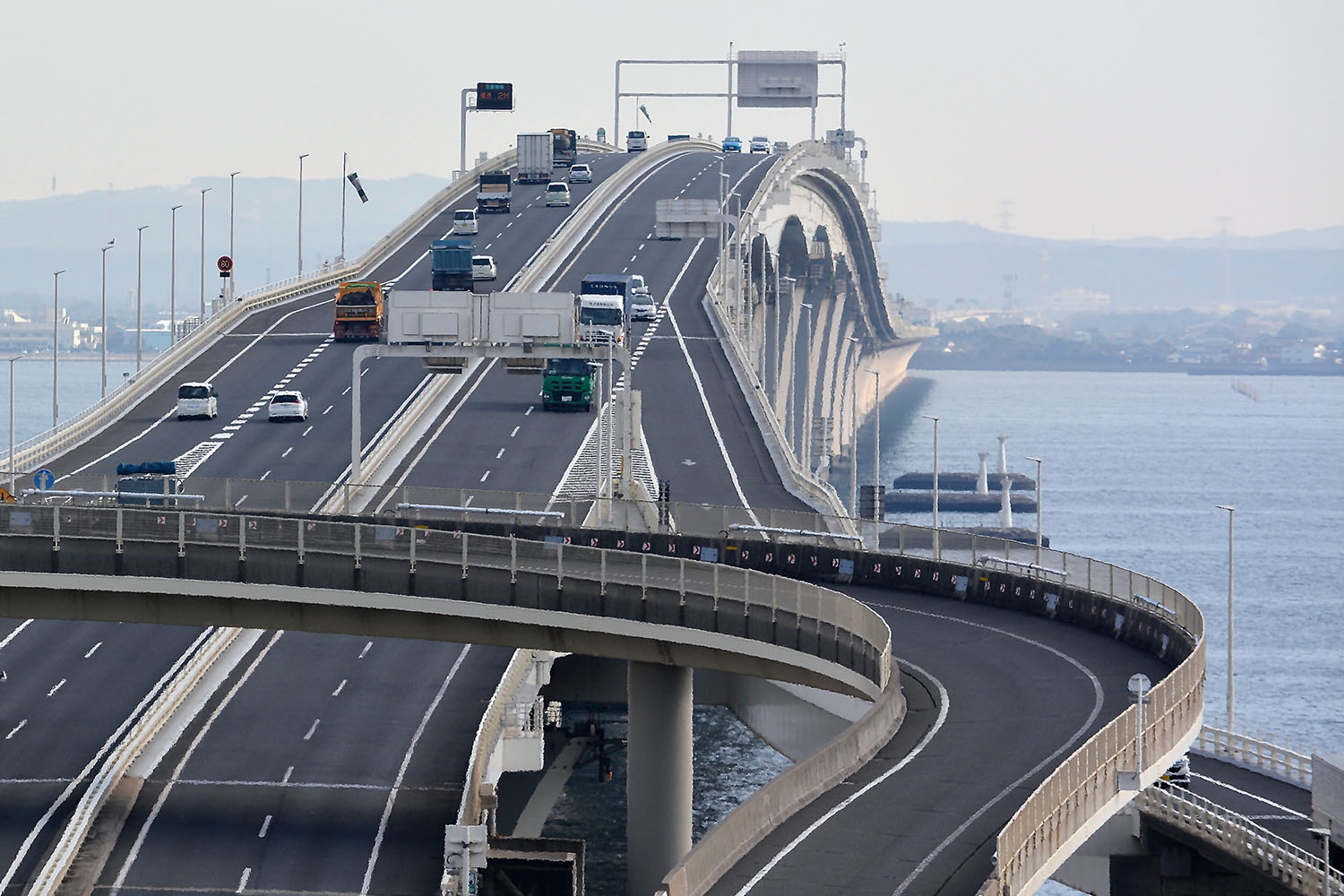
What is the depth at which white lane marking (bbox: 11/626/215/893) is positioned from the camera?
4697cm

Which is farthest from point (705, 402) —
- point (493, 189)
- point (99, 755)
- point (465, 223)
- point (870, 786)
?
point (870, 786)

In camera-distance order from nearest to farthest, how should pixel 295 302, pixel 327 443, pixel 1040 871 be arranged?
pixel 1040 871 < pixel 327 443 < pixel 295 302

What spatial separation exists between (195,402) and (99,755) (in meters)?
40.9

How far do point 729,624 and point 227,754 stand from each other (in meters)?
15.6

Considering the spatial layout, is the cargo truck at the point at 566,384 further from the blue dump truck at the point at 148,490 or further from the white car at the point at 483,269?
the blue dump truck at the point at 148,490

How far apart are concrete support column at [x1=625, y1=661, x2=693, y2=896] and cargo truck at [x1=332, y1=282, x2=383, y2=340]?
201 ft

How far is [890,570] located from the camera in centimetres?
5906

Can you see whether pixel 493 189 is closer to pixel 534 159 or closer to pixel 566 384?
pixel 534 159

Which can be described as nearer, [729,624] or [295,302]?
[729,624]

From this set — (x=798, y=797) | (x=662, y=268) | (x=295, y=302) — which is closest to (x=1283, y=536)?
(x=662, y=268)

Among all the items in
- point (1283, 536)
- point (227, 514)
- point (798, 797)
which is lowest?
point (1283, 536)

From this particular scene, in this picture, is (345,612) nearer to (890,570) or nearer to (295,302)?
(890,570)

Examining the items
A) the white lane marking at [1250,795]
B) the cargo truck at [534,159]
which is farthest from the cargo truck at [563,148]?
the white lane marking at [1250,795]

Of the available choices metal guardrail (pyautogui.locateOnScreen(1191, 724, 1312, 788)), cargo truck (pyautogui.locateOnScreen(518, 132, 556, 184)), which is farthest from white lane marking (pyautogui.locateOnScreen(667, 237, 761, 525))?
cargo truck (pyautogui.locateOnScreen(518, 132, 556, 184))
